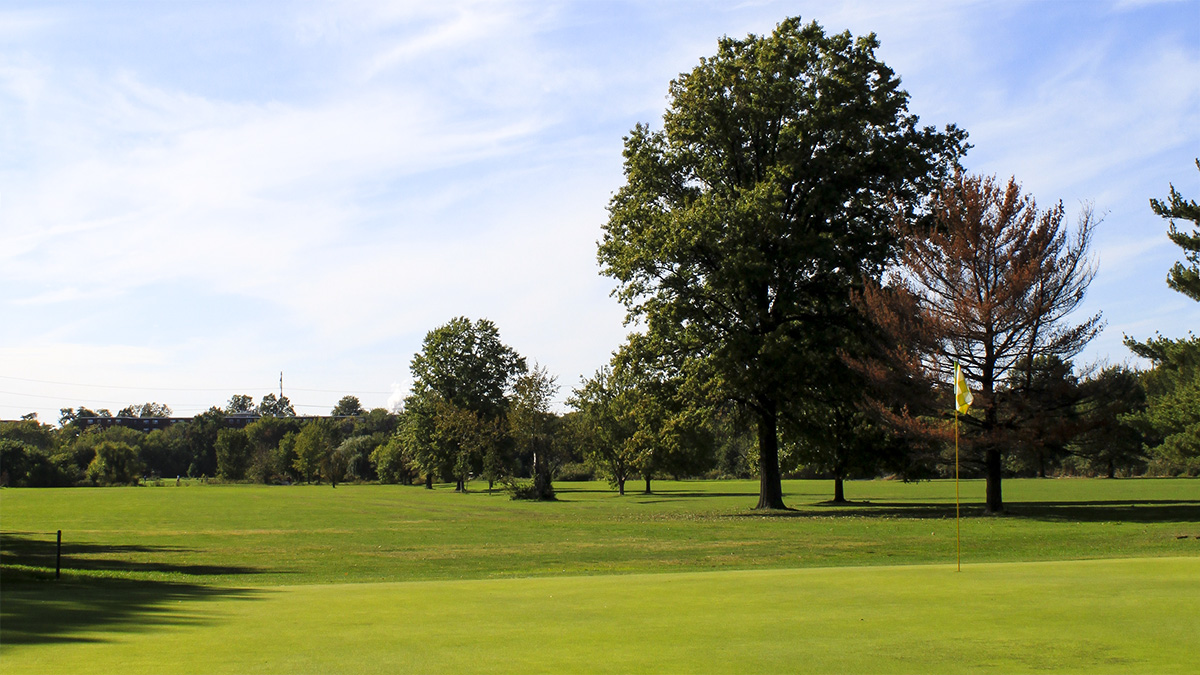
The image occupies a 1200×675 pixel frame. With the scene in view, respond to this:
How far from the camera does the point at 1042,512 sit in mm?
39312

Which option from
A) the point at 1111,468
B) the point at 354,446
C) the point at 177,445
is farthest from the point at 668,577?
the point at 177,445

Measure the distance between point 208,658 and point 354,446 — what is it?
141 m

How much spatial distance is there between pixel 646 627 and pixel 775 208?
30033 mm

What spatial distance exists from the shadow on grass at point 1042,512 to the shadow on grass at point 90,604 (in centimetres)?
2686

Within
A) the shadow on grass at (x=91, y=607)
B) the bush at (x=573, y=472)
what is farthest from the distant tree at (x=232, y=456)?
the shadow on grass at (x=91, y=607)

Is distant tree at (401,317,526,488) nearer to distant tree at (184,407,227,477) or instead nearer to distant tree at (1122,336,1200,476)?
distant tree at (1122,336,1200,476)

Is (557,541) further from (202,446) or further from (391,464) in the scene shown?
(202,446)

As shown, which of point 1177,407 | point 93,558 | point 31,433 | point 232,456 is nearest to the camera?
point 93,558

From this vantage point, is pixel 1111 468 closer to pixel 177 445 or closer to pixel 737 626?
pixel 737 626

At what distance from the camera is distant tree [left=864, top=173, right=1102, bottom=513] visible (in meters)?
35.5

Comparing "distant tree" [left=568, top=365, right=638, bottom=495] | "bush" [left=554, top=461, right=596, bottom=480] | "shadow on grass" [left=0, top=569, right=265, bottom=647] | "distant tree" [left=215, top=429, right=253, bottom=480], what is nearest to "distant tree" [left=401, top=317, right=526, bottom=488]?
"distant tree" [left=568, top=365, right=638, bottom=495]

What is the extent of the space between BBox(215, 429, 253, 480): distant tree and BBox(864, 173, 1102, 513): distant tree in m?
131

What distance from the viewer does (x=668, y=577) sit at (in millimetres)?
16000

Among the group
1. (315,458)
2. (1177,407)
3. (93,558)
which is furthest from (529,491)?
(315,458)
